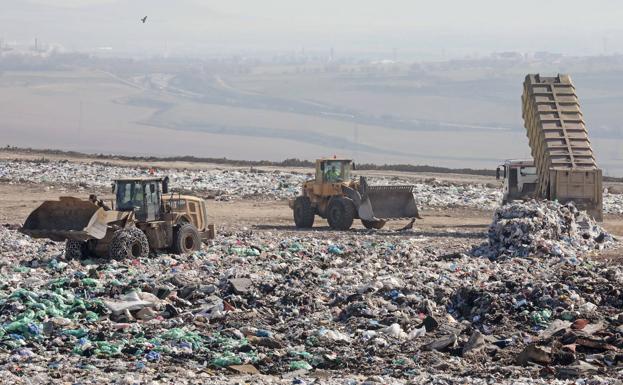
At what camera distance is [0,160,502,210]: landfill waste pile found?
107 ft

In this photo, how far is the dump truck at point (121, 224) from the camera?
17.6m

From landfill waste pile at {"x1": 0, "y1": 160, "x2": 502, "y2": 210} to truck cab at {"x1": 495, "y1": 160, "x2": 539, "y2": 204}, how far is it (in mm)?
4036

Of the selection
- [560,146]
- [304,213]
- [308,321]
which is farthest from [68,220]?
[560,146]

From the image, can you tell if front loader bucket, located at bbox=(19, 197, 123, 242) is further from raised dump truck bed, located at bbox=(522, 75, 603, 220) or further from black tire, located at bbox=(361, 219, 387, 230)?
raised dump truck bed, located at bbox=(522, 75, 603, 220)

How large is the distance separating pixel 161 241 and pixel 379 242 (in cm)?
463

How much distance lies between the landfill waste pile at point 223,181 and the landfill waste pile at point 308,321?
560 inches

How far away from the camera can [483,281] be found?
51.6ft

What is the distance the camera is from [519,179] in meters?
26.7

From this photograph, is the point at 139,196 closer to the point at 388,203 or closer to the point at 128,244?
the point at 128,244

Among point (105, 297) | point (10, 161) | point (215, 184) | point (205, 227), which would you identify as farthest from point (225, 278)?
point (10, 161)

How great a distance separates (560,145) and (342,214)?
177 inches

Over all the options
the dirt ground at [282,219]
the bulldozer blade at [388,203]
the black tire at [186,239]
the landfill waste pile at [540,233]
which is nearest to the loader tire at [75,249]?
the black tire at [186,239]

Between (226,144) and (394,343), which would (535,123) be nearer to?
(394,343)

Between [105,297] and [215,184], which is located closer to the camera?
[105,297]
